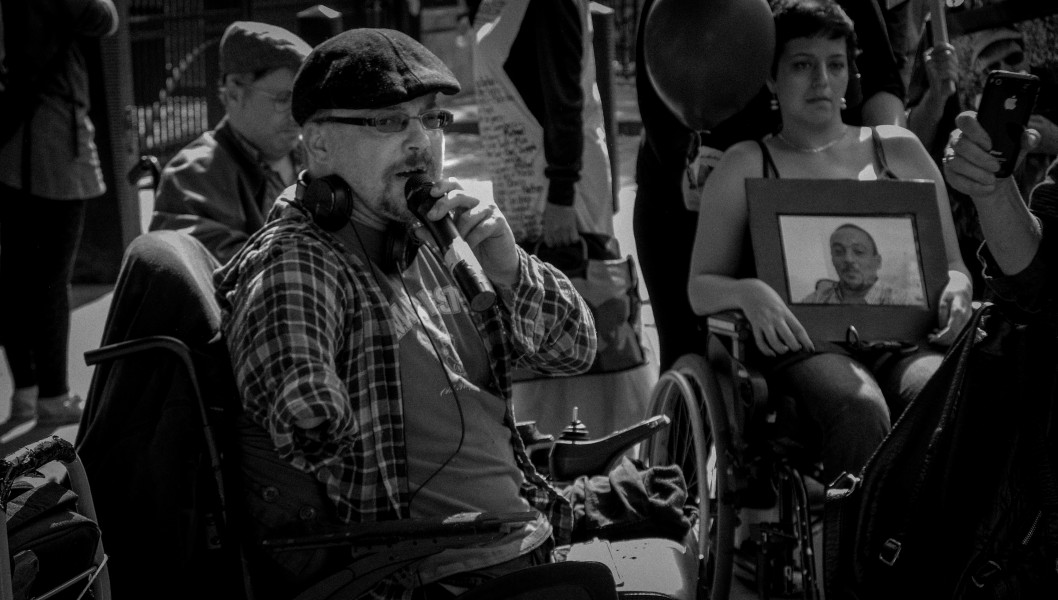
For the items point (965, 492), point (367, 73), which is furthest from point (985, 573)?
point (367, 73)

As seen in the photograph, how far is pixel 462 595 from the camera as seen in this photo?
226 centimetres

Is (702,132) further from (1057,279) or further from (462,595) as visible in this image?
(462,595)

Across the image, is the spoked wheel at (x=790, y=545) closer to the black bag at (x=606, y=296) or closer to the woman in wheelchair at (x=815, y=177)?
the woman in wheelchair at (x=815, y=177)

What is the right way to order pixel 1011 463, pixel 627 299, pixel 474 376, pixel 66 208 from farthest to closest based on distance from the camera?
pixel 66 208
pixel 627 299
pixel 474 376
pixel 1011 463

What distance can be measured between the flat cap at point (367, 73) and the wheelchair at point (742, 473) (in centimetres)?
129

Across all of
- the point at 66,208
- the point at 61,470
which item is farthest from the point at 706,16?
the point at 66,208

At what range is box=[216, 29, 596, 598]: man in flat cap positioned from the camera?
2.33m

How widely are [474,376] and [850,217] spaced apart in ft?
4.59

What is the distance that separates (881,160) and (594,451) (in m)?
1.60

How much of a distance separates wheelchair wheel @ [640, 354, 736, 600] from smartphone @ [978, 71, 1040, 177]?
1.22m

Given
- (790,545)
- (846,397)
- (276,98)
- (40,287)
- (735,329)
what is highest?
(276,98)

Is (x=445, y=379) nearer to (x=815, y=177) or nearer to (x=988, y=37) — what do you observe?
(x=815, y=177)

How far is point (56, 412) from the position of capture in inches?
211

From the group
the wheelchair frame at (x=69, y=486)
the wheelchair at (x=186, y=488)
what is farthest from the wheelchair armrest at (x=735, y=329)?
the wheelchair frame at (x=69, y=486)
